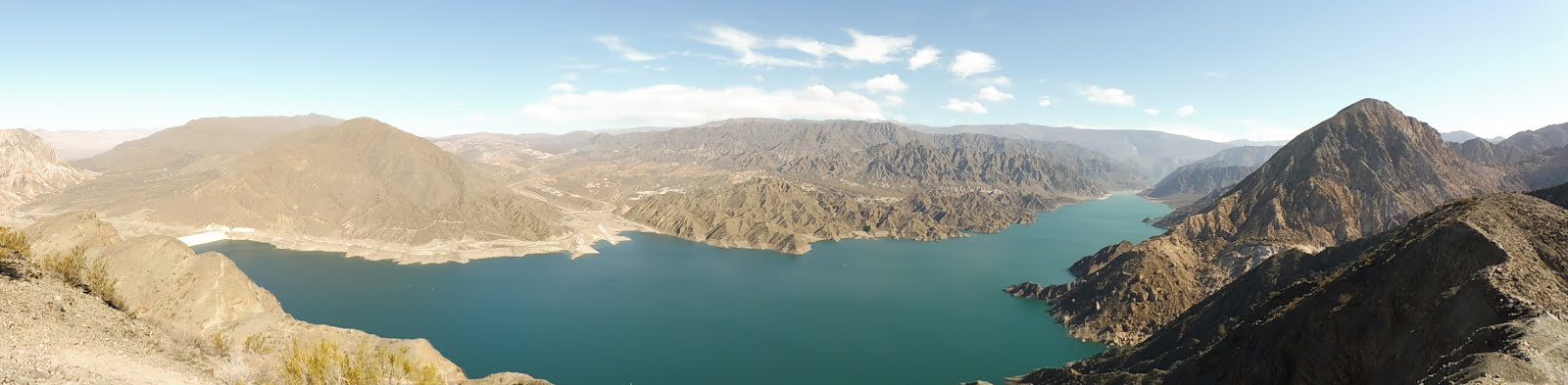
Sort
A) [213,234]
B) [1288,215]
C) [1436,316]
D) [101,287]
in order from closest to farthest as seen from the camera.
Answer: [1436,316], [101,287], [1288,215], [213,234]

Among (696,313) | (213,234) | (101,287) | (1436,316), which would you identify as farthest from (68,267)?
(213,234)

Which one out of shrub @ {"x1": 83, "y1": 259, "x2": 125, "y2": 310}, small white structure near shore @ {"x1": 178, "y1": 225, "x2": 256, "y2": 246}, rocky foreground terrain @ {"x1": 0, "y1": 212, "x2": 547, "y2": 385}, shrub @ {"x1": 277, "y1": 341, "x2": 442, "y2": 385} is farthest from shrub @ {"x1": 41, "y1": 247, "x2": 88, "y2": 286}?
small white structure near shore @ {"x1": 178, "y1": 225, "x2": 256, "y2": 246}

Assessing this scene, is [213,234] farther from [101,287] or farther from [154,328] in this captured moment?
[154,328]

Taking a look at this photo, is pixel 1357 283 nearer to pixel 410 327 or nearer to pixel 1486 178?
pixel 410 327

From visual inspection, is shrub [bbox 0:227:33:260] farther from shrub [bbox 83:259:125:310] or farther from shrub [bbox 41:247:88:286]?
shrub [bbox 83:259:125:310]

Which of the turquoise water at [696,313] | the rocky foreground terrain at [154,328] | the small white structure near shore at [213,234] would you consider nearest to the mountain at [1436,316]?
the turquoise water at [696,313]

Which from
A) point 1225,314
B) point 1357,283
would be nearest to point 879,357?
point 1225,314
